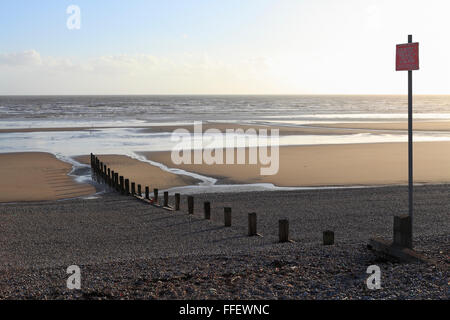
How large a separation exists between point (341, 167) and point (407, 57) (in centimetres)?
1725

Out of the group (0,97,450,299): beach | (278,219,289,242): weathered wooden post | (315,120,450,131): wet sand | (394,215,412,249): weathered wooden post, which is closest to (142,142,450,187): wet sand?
(0,97,450,299): beach

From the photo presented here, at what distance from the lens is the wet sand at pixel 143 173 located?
20.8 metres

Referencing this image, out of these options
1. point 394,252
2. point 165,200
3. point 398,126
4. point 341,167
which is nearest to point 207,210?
point 165,200

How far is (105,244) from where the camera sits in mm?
10938

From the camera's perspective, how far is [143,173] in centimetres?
2322

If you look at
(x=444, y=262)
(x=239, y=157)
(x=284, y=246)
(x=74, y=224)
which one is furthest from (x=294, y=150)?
(x=444, y=262)

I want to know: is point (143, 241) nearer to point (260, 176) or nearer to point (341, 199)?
point (341, 199)

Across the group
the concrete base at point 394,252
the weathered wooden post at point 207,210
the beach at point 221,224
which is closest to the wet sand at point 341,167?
the beach at point 221,224

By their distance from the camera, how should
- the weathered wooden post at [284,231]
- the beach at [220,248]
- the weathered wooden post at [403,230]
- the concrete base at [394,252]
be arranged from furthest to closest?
the weathered wooden post at [284,231]
the weathered wooden post at [403,230]
the concrete base at [394,252]
the beach at [220,248]

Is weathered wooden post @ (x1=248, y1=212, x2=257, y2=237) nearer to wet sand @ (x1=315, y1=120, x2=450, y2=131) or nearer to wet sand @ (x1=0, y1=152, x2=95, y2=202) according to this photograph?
wet sand @ (x1=0, y1=152, x2=95, y2=202)

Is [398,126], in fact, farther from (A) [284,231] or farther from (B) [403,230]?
(B) [403,230]

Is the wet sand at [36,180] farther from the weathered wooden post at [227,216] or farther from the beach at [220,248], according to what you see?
the weathered wooden post at [227,216]

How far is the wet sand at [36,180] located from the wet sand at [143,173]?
2.03 m

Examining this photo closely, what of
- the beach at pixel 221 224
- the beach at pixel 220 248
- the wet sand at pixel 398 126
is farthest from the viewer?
the wet sand at pixel 398 126
